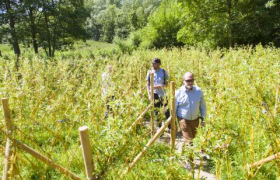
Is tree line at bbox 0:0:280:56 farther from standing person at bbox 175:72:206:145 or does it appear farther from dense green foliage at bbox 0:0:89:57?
standing person at bbox 175:72:206:145

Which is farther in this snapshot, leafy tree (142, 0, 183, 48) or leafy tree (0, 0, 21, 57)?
leafy tree (142, 0, 183, 48)

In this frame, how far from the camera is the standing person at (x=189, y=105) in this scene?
293 cm

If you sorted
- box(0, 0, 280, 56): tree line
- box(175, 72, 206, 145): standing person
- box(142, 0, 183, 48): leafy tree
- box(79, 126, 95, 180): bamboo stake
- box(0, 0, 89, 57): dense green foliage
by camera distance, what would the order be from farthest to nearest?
box(142, 0, 183, 48): leafy tree
box(0, 0, 280, 56): tree line
box(0, 0, 89, 57): dense green foliage
box(175, 72, 206, 145): standing person
box(79, 126, 95, 180): bamboo stake

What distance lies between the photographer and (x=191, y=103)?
2.96 metres

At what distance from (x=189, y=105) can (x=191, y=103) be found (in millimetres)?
46

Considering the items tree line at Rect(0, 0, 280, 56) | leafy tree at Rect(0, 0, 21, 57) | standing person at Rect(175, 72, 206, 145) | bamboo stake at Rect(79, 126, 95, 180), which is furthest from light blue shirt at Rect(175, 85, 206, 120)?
leafy tree at Rect(0, 0, 21, 57)

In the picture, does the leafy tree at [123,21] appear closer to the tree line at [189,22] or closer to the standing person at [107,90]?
the tree line at [189,22]

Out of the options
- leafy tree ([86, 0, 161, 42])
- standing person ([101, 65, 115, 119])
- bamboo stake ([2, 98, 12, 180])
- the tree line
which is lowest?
bamboo stake ([2, 98, 12, 180])

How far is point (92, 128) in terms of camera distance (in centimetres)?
183

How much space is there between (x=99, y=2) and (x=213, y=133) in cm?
9987

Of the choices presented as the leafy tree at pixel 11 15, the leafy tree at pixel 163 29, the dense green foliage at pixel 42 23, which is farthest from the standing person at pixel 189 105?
the leafy tree at pixel 163 29

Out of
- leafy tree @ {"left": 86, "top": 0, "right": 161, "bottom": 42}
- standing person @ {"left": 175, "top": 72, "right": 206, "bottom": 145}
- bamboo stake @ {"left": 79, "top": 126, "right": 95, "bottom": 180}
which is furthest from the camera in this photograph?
leafy tree @ {"left": 86, "top": 0, "right": 161, "bottom": 42}

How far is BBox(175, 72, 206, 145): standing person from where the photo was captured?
2.93 metres

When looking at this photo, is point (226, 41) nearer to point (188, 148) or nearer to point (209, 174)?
point (209, 174)
